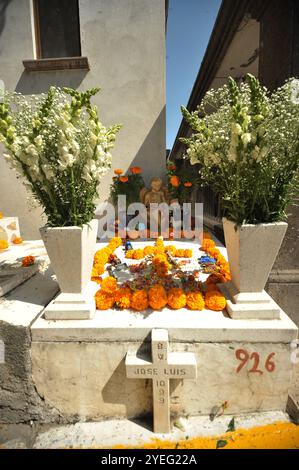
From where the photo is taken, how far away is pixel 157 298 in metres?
1.96

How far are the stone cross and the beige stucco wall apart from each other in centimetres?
392

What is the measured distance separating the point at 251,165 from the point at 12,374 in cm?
223

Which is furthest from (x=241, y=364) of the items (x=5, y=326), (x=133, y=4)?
(x=133, y=4)

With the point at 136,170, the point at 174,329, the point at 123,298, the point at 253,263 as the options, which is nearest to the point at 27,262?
the point at 123,298

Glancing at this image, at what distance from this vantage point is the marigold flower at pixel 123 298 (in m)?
1.98

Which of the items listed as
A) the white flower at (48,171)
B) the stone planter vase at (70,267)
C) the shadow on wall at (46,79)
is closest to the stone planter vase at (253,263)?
the stone planter vase at (70,267)

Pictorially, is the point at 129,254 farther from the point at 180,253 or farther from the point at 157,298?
the point at 157,298

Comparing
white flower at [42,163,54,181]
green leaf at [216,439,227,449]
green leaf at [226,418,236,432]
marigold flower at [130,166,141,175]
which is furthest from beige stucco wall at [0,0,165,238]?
green leaf at [216,439,227,449]

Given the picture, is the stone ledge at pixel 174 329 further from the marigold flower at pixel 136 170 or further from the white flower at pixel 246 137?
the marigold flower at pixel 136 170

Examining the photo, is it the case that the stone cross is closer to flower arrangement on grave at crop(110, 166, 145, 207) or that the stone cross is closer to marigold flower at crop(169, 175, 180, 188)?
marigold flower at crop(169, 175, 180, 188)

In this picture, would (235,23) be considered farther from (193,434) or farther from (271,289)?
(193,434)

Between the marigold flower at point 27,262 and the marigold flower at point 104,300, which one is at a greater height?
the marigold flower at point 27,262

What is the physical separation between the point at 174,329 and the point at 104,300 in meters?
0.59

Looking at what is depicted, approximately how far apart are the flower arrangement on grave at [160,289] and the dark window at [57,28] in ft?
14.6
